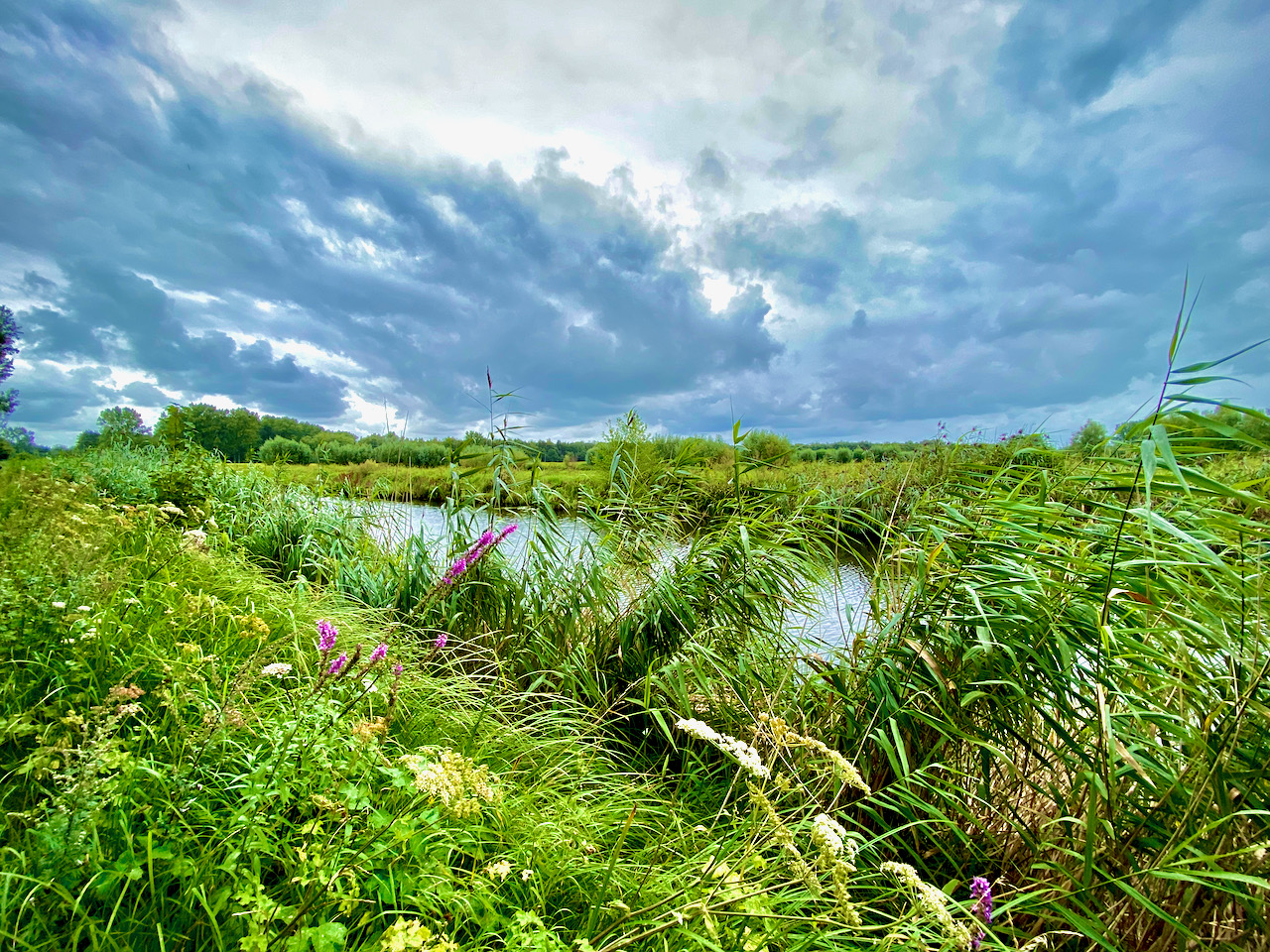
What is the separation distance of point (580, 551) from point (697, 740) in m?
1.46

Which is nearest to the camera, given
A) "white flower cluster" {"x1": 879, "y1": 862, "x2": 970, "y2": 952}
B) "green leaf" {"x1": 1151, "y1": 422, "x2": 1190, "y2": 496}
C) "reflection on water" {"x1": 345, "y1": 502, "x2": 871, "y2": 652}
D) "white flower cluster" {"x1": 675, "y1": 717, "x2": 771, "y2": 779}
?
"white flower cluster" {"x1": 879, "y1": 862, "x2": 970, "y2": 952}

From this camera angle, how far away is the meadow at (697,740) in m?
1.42

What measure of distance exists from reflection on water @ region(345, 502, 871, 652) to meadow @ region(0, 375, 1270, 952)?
0.55 feet

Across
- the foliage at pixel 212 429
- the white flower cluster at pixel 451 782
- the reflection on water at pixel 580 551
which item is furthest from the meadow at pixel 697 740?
the foliage at pixel 212 429

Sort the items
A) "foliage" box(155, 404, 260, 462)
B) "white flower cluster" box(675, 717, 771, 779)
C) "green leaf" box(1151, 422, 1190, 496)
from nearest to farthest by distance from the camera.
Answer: "white flower cluster" box(675, 717, 771, 779) → "green leaf" box(1151, 422, 1190, 496) → "foliage" box(155, 404, 260, 462)

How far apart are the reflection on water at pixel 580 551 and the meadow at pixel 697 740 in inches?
6.5

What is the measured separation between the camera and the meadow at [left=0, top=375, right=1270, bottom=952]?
1417 millimetres

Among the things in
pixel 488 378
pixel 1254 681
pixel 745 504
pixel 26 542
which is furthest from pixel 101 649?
pixel 1254 681

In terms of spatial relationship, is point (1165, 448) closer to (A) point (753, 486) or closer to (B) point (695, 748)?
(A) point (753, 486)

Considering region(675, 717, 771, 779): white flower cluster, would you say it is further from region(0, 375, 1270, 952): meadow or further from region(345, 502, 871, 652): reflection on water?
region(345, 502, 871, 652): reflection on water

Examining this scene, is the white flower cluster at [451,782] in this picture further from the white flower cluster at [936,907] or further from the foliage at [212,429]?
the foliage at [212,429]

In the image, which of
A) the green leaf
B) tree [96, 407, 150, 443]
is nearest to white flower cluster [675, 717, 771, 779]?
the green leaf

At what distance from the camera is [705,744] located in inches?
129

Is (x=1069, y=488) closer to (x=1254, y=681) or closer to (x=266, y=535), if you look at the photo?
(x=1254, y=681)
